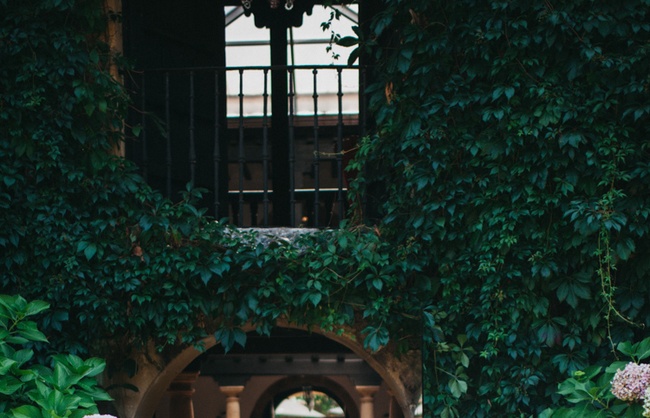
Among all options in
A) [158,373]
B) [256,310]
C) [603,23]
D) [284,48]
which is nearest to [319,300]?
[256,310]

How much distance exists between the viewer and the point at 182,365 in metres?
4.64

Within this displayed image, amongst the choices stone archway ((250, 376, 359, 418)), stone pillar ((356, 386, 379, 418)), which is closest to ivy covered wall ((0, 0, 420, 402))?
stone pillar ((356, 386, 379, 418))

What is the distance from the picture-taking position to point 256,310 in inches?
168

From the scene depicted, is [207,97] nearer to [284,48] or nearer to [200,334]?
[284,48]

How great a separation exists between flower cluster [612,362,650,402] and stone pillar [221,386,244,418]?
8.38 metres

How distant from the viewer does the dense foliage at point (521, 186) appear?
3920mm

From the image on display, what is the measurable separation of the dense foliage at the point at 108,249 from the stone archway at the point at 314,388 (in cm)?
841

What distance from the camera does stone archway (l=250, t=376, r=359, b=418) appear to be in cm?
1255

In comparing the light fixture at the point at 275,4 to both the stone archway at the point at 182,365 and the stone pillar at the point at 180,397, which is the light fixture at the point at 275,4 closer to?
the stone archway at the point at 182,365

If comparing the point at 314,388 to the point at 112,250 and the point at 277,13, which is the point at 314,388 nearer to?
the point at 277,13

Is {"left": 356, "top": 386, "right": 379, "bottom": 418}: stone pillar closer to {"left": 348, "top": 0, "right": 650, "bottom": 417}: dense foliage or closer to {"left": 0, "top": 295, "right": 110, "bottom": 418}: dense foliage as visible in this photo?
{"left": 348, "top": 0, "right": 650, "bottom": 417}: dense foliage

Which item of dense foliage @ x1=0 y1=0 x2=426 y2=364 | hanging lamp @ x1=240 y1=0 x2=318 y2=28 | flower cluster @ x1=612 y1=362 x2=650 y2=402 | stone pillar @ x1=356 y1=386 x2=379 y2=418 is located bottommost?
stone pillar @ x1=356 y1=386 x2=379 y2=418

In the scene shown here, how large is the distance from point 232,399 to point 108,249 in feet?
24.6

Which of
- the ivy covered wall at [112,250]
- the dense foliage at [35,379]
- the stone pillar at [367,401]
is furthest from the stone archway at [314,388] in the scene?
the dense foliage at [35,379]
